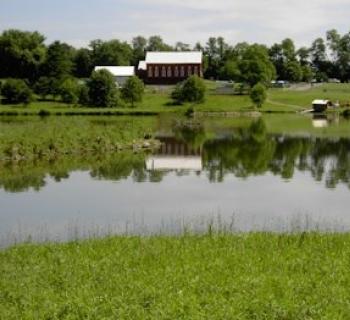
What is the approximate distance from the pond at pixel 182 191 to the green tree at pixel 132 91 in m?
50.2

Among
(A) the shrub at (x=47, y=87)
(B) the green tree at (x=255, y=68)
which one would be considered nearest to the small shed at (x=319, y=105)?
(B) the green tree at (x=255, y=68)

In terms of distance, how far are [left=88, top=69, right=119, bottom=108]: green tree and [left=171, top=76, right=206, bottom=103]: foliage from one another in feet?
35.5

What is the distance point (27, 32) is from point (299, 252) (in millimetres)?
128997

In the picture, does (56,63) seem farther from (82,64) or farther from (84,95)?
(82,64)

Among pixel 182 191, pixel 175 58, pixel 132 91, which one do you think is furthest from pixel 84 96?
pixel 182 191

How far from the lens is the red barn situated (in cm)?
13250

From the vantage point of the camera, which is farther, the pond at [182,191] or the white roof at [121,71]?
the white roof at [121,71]

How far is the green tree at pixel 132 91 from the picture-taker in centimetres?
10794

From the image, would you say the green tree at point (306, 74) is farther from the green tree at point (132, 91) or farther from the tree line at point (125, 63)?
the green tree at point (132, 91)

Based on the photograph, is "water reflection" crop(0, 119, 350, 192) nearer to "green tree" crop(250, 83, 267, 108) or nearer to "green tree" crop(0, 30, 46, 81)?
"green tree" crop(250, 83, 267, 108)

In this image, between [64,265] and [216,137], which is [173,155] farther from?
[64,265]

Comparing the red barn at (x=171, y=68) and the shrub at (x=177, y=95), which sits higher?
the red barn at (x=171, y=68)

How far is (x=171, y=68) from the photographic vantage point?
13312 centimetres

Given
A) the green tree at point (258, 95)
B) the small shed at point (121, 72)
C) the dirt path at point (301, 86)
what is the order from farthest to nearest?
the dirt path at point (301, 86) → the small shed at point (121, 72) → the green tree at point (258, 95)
